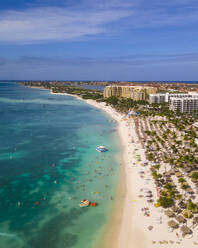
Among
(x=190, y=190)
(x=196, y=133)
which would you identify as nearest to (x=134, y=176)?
(x=190, y=190)

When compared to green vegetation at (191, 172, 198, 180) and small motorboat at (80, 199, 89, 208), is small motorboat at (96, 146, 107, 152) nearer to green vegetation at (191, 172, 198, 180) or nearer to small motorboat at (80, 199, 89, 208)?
small motorboat at (80, 199, 89, 208)

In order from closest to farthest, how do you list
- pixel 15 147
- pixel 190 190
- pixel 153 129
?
1. pixel 190 190
2. pixel 15 147
3. pixel 153 129

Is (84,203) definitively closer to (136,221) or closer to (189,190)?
(136,221)

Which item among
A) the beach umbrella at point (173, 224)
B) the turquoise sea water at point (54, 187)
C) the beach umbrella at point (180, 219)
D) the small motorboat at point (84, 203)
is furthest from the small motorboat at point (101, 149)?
the beach umbrella at point (173, 224)

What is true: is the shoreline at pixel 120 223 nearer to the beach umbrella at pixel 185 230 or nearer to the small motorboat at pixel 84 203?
the small motorboat at pixel 84 203

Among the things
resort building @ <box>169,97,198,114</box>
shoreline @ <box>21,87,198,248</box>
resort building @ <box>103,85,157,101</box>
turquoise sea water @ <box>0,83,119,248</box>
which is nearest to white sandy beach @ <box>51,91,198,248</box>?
shoreline @ <box>21,87,198,248</box>

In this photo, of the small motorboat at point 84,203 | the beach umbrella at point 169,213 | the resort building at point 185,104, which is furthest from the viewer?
the resort building at point 185,104

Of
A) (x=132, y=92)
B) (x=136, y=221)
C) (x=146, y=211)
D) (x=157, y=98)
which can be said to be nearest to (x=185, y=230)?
(x=146, y=211)

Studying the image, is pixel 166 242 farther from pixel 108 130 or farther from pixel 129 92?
pixel 129 92
